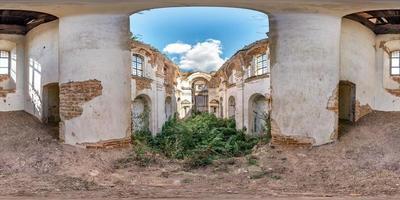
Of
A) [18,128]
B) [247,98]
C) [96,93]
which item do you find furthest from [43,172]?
[247,98]

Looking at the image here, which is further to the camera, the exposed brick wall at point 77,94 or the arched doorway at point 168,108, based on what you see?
the arched doorway at point 168,108

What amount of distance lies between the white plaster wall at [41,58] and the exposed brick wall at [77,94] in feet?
9.43

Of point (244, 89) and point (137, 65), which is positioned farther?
point (244, 89)

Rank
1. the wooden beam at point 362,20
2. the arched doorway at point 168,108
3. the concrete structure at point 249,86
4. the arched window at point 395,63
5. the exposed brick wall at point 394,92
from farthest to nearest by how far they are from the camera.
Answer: the arched doorway at point 168,108 < the concrete structure at point 249,86 < the arched window at point 395,63 < the exposed brick wall at point 394,92 < the wooden beam at point 362,20

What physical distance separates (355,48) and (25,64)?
1214cm

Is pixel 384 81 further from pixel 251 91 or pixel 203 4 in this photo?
pixel 203 4

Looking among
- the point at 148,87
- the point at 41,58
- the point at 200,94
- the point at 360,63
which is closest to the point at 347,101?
the point at 360,63

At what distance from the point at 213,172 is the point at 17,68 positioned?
960 cm

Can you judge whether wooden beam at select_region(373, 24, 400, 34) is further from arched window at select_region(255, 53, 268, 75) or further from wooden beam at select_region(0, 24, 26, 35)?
wooden beam at select_region(0, 24, 26, 35)

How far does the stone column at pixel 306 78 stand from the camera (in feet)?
32.6

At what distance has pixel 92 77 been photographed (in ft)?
31.9

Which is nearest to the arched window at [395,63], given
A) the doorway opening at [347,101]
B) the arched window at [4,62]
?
the doorway opening at [347,101]

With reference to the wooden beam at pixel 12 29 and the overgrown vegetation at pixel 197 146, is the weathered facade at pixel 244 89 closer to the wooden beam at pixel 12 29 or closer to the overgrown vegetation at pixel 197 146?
the overgrown vegetation at pixel 197 146

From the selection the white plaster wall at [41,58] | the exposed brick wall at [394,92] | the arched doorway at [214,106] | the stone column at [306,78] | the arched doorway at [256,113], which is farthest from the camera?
the arched doorway at [214,106]
